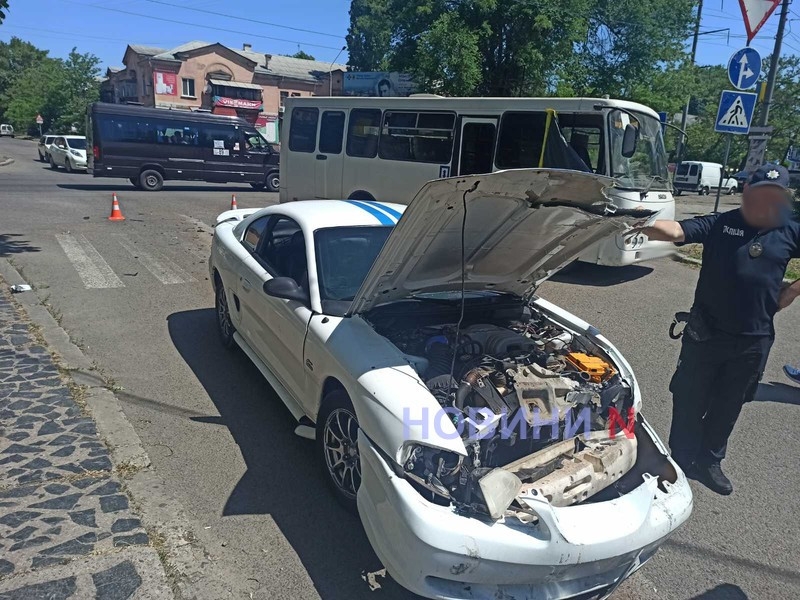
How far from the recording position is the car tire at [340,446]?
3232mm

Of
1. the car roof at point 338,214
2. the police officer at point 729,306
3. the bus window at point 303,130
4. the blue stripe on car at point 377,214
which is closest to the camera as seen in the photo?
the police officer at point 729,306

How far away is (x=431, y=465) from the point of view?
106 inches

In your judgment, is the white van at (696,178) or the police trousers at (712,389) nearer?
the police trousers at (712,389)

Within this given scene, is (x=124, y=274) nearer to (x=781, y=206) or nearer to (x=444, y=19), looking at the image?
(x=781, y=206)

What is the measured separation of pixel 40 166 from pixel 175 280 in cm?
2538

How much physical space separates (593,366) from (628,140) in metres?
6.37

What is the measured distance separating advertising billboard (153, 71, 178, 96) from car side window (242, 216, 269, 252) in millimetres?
54309

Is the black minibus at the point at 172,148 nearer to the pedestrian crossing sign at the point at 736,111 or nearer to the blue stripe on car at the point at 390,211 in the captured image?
the pedestrian crossing sign at the point at 736,111

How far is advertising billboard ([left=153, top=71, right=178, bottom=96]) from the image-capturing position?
52469 millimetres

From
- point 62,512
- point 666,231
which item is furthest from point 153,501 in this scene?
point 666,231

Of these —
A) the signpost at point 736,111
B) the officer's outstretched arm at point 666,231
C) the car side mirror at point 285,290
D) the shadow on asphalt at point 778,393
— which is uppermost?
the signpost at point 736,111

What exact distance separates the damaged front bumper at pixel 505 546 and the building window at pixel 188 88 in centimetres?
5869

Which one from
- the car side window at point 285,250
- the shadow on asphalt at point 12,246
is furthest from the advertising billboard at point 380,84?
the car side window at point 285,250

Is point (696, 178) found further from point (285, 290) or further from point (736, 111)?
point (285, 290)
